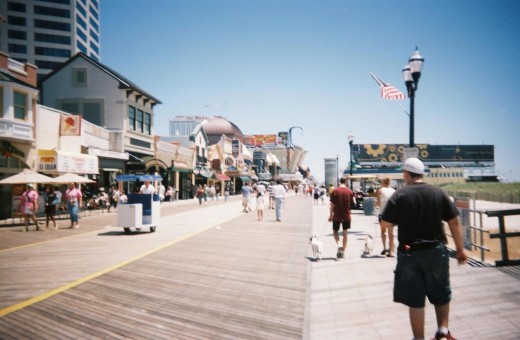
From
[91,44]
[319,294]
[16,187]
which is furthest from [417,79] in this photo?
[91,44]

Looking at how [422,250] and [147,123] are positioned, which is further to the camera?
[147,123]

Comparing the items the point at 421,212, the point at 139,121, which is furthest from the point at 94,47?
the point at 421,212

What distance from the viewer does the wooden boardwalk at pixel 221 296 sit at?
430cm

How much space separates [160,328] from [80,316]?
3.92 feet

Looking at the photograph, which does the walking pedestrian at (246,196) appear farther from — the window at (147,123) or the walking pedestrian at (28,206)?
the window at (147,123)

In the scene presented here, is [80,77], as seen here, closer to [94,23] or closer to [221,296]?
[221,296]

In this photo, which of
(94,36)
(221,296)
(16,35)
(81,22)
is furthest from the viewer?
(94,36)

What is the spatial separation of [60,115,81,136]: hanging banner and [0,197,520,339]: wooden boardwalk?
1379 centimetres

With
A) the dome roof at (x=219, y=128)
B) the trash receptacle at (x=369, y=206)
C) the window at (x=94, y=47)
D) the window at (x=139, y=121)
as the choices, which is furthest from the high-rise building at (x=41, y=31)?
the trash receptacle at (x=369, y=206)

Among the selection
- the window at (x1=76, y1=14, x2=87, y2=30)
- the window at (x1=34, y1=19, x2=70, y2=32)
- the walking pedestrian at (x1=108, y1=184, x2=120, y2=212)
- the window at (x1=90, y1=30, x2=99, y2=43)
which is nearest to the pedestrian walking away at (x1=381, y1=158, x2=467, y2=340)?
the walking pedestrian at (x1=108, y1=184, x2=120, y2=212)

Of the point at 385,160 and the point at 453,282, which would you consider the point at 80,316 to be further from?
the point at 385,160

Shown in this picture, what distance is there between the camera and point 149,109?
35.8 metres

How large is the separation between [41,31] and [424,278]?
87.6 meters

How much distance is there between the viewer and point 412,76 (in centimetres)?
1094
